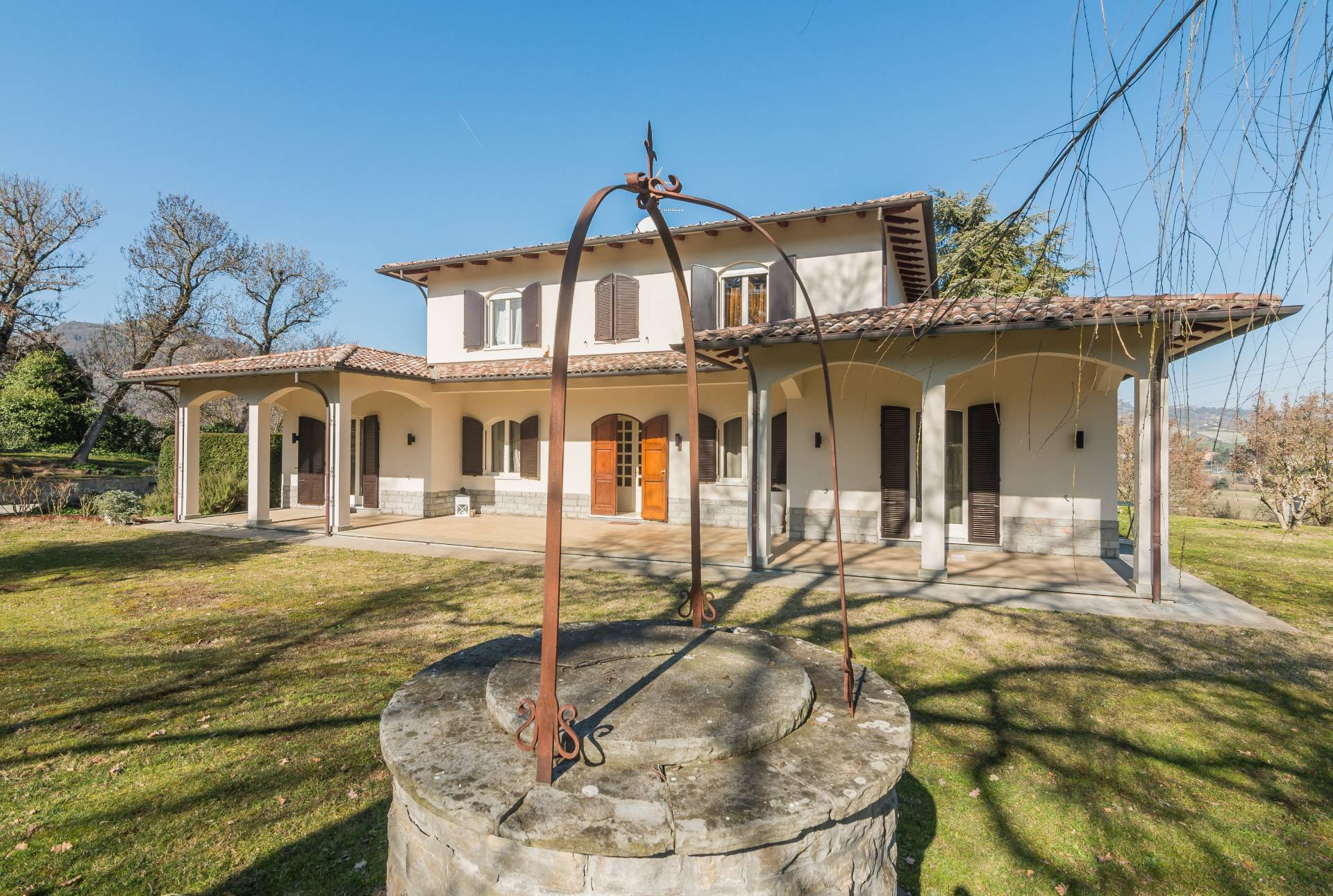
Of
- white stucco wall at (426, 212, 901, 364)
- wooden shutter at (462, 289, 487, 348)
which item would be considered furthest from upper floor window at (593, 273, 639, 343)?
wooden shutter at (462, 289, 487, 348)

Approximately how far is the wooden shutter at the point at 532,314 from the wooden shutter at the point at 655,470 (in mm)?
3277

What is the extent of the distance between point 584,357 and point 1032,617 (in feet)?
30.9

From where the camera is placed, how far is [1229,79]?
1268 mm

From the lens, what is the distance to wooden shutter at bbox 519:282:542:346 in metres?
14.1

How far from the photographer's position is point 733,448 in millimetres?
12828

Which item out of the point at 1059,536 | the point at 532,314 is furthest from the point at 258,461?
the point at 1059,536

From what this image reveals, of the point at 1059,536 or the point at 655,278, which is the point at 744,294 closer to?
the point at 655,278

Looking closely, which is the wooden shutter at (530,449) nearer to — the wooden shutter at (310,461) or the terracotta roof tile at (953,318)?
the wooden shutter at (310,461)

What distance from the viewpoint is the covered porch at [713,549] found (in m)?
8.44

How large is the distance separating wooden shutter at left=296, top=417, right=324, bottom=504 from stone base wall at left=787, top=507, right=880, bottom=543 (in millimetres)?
11518

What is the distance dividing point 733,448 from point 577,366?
140 inches

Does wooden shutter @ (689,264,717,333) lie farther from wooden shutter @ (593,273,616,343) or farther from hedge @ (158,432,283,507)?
hedge @ (158,432,283,507)

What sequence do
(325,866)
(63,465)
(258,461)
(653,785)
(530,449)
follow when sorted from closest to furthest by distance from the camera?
1. (653,785)
2. (325,866)
3. (258,461)
4. (530,449)
5. (63,465)

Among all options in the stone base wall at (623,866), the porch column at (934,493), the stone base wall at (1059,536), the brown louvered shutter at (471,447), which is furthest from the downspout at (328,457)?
the stone base wall at (1059,536)
